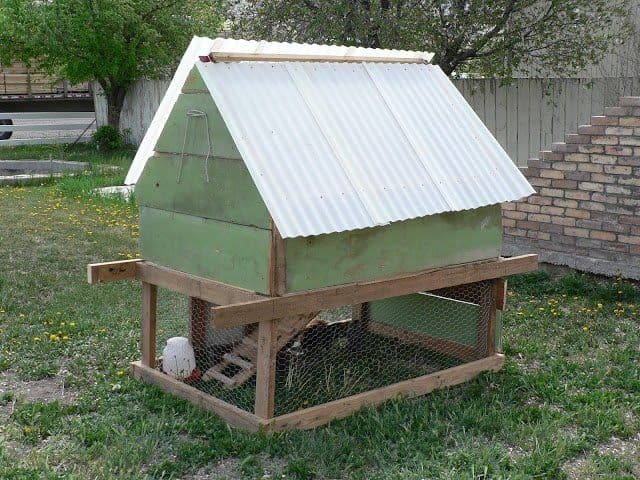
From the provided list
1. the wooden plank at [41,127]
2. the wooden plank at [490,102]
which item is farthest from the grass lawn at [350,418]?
the wooden plank at [41,127]

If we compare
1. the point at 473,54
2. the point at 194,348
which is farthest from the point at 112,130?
the point at 194,348

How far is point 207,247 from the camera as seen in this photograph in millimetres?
4727

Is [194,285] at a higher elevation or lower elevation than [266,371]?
higher

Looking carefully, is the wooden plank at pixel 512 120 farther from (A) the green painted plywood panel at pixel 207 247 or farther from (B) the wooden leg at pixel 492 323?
(A) the green painted plywood panel at pixel 207 247

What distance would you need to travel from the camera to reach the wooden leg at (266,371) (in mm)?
4500

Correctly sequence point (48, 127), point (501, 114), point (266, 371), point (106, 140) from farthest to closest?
1. point (48, 127)
2. point (106, 140)
3. point (501, 114)
4. point (266, 371)

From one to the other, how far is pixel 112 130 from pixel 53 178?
6431 mm

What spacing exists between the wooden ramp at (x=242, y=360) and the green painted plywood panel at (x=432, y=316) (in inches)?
34.9

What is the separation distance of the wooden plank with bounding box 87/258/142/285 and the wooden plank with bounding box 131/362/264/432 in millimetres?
588

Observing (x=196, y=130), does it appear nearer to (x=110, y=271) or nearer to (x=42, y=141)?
(x=110, y=271)

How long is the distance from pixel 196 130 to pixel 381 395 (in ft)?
5.65

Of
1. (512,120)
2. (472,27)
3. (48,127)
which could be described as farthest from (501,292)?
(48,127)

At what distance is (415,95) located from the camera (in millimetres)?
5434

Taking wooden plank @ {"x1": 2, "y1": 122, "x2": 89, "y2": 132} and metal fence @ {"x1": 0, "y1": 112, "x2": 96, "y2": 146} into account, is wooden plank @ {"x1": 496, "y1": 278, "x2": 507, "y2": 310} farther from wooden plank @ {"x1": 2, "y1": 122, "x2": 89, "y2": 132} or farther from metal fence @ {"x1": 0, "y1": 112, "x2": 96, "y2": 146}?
wooden plank @ {"x1": 2, "y1": 122, "x2": 89, "y2": 132}
